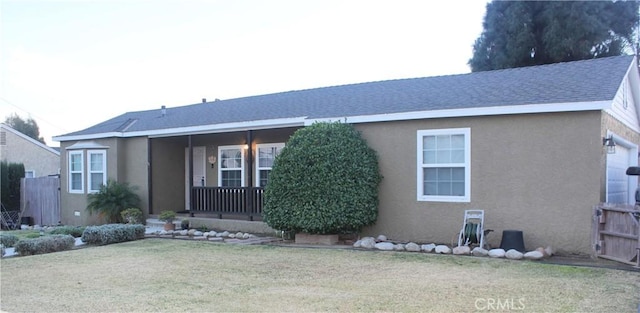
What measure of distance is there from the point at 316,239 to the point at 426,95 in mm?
3993

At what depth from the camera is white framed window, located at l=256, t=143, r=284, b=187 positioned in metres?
14.7

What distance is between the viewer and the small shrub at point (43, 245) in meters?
9.74

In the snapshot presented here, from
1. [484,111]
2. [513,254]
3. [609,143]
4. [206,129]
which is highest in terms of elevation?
[484,111]

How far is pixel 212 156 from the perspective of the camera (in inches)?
635

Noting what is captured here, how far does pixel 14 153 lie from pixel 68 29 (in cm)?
1271

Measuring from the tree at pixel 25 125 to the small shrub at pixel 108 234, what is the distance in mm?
40744

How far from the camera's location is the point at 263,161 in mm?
14836

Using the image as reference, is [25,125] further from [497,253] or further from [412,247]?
[497,253]

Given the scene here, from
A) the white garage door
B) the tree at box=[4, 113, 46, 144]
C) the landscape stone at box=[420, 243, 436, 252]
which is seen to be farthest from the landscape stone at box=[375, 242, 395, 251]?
the tree at box=[4, 113, 46, 144]

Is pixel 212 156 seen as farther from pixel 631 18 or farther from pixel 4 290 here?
pixel 631 18

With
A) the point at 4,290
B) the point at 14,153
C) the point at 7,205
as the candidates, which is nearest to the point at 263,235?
the point at 4,290

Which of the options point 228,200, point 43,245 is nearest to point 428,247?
point 228,200

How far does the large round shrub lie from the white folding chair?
6.22 feet

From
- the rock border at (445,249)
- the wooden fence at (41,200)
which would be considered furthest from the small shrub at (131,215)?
the rock border at (445,249)
